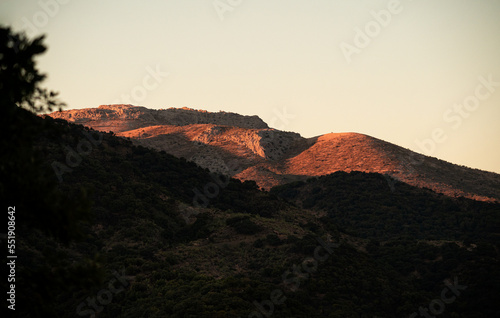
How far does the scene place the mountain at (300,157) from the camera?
105 m

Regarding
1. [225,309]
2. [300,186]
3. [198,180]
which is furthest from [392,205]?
[225,309]

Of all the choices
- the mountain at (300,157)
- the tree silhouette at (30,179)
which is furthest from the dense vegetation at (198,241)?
the mountain at (300,157)

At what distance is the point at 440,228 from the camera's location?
7806 cm

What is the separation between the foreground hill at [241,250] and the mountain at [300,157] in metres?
19.2

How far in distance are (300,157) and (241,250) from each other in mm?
69342

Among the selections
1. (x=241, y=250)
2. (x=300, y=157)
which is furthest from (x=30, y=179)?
(x=300, y=157)

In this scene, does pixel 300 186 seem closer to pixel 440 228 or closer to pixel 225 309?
pixel 440 228

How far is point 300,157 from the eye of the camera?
122000mm

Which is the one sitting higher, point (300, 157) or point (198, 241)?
point (300, 157)

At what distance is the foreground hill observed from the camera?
38.1 meters

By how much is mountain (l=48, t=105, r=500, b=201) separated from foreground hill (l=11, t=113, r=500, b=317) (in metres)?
19.2

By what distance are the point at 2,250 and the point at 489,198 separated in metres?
94.9

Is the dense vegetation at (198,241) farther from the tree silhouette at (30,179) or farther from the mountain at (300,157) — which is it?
the mountain at (300,157)

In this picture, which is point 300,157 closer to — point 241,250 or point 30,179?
point 241,250
